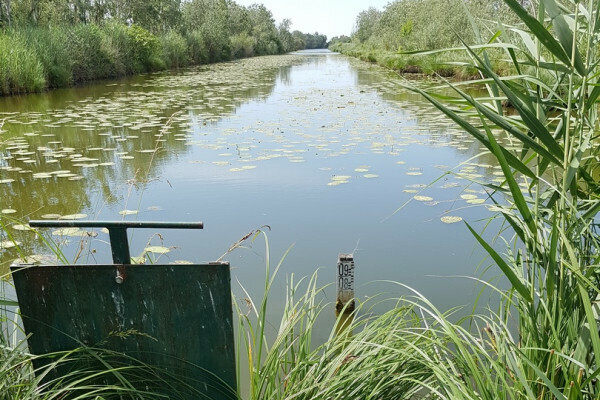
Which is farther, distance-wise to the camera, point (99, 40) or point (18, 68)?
point (99, 40)

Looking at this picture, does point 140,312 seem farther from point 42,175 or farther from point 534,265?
point 42,175

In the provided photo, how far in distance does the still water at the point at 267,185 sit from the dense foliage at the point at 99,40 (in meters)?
2.04

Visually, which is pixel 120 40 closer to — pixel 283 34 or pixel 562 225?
pixel 562 225

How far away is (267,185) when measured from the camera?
3949 millimetres

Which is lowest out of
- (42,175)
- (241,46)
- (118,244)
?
(42,175)

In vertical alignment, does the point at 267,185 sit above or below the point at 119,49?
below

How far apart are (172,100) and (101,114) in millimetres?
1878

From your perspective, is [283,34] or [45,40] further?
[283,34]

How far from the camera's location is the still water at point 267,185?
2.62 metres

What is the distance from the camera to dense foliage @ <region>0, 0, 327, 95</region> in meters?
9.59

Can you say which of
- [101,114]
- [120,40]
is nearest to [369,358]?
[101,114]

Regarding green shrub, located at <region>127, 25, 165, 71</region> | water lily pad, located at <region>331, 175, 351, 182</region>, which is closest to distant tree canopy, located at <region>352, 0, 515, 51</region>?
water lily pad, located at <region>331, 175, 351, 182</region>

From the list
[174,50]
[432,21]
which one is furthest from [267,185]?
[174,50]

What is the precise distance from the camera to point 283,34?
5878 cm
